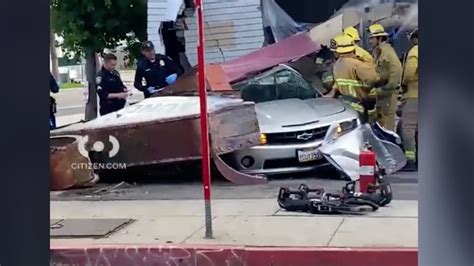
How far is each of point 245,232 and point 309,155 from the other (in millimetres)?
1698

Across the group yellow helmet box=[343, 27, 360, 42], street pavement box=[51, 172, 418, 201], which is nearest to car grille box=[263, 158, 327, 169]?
street pavement box=[51, 172, 418, 201]

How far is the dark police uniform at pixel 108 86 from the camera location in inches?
402

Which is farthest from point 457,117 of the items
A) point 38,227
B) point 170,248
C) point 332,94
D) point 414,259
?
point 332,94

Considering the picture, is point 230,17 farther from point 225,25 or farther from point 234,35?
point 234,35

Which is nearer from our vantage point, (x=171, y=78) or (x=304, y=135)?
(x=304, y=135)

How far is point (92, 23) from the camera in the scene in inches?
404

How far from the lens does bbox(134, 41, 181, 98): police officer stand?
1002 cm

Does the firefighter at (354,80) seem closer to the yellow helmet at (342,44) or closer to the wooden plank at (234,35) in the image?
the yellow helmet at (342,44)

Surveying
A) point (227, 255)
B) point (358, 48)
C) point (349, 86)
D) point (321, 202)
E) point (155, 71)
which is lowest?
point (227, 255)

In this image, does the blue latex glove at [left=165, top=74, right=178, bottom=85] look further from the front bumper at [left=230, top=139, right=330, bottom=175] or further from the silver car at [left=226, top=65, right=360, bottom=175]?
the front bumper at [left=230, top=139, right=330, bottom=175]

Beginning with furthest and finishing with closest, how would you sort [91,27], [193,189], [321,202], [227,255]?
[91,27] < [193,189] < [321,202] < [227,255]

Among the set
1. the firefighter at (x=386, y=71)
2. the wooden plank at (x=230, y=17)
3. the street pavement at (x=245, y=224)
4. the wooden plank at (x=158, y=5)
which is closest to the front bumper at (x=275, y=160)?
the street pavement at (x=245, y=224)

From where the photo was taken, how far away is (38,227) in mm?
2793

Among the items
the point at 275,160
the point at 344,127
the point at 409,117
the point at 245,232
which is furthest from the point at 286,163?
the point at 245,232
